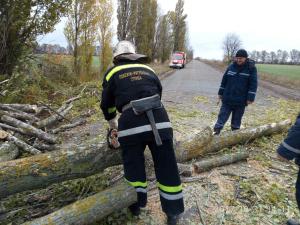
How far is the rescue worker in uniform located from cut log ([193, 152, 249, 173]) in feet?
4.32

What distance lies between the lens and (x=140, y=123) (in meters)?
2.89

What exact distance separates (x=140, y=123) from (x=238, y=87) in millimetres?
3242

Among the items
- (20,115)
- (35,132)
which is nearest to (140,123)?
(35,132)

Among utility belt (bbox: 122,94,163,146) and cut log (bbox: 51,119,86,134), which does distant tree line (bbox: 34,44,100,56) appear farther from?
utility belt (bbox: 122,94,163,146)

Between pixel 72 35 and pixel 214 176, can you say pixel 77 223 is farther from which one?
pixel 72 35

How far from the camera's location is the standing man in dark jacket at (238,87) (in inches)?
210

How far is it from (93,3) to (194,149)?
11.9m

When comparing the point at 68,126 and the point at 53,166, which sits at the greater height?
the point at 53,166

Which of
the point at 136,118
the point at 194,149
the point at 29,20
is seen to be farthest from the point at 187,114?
the point at 29,20

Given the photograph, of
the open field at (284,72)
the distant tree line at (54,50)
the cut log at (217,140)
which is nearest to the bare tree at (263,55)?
the open field at (284,72)

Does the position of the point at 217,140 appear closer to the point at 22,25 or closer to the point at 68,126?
the point at 68,126

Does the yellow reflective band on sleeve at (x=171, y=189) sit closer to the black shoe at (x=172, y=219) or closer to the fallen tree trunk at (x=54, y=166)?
the black shoe at (x=172, y=219)

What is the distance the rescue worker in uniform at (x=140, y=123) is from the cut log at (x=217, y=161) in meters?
1.32

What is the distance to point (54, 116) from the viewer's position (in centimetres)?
651
